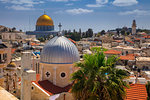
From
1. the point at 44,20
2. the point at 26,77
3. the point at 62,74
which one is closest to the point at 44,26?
the point at 44,20

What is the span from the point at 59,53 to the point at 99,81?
6.60 metres

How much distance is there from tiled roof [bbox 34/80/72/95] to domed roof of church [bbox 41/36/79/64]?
147 cm

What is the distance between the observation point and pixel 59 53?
48.9 feet

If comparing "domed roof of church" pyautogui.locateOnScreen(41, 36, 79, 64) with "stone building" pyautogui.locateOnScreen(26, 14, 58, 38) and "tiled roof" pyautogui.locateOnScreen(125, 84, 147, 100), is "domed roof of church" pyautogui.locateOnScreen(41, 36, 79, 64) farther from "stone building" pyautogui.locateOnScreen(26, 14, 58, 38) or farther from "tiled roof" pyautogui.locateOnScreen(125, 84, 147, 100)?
"stone building" pyautogui.locateOnScreen(26, 14, 58, 38)

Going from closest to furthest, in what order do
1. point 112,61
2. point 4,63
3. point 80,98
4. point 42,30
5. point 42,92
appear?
point 80,98, point 112,61, point 42,92, point 4,63, point 42,30

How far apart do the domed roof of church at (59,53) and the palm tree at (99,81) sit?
572 cm

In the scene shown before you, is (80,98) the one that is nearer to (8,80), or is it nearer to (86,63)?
(86,63)

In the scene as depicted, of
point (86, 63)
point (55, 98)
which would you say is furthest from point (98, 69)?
point (55, 98)

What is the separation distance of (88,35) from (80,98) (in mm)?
96011

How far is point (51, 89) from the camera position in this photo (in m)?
14.3

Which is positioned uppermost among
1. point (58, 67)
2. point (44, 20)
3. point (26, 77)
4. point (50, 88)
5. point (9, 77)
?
point (44, 20)

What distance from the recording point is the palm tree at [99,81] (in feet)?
27.5

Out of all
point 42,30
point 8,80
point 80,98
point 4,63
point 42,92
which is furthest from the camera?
point 42,30

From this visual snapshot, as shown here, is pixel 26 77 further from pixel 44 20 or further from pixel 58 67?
pixel 44 20
